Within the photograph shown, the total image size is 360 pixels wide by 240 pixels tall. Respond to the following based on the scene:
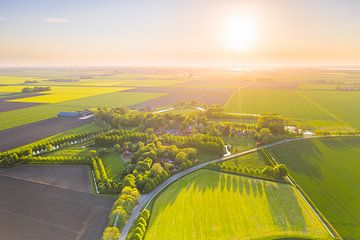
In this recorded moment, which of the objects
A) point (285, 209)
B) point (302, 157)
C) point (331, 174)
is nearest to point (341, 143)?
point (302, 157)

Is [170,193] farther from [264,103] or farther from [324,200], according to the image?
[264,103]

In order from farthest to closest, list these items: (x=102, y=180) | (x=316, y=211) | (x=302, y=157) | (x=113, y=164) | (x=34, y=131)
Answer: (x=34, y=131)
(x=302, y=157)
(x=113, y=164)
(x=102, y=180)
(x=316, y=211)

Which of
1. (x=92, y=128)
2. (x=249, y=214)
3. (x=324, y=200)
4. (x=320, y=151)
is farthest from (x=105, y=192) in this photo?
(x=320, y=151)

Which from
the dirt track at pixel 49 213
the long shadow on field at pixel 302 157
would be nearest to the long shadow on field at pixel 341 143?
the long shadow on field at pixel 302 157

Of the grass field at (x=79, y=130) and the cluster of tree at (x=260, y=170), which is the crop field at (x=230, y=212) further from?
the grass field at (x=79, y=130)

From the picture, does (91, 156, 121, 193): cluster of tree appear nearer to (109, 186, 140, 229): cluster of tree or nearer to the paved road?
(109, 186, 140, 229): cluster of tree

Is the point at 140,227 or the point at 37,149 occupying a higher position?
the point at 37,149

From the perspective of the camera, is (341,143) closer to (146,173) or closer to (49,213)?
(146,173)
